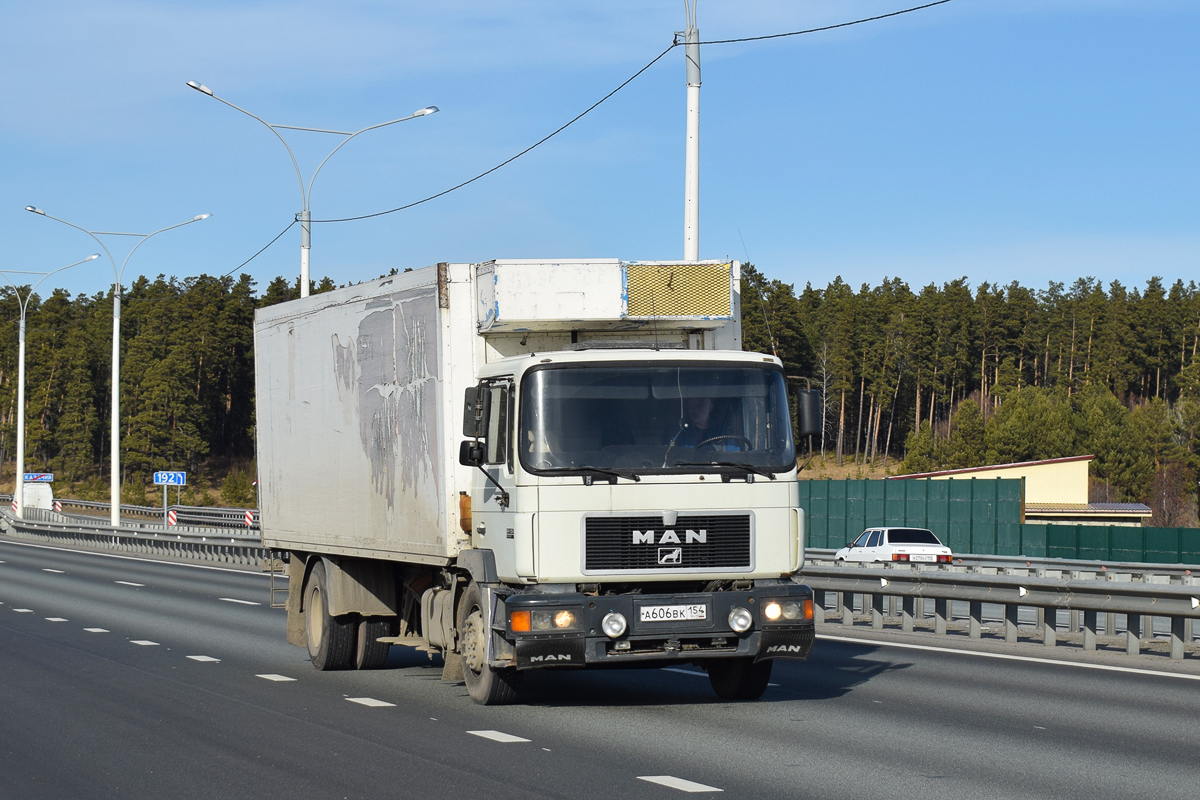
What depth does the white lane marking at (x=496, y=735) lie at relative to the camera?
9.91 m

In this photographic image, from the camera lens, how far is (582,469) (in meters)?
10.7

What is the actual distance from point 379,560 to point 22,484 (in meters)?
56.5

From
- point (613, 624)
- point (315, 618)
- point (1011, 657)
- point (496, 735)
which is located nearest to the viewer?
point (496, 735)

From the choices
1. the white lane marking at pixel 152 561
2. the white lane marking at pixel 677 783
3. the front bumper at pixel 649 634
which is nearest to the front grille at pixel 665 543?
the front bumper at pixel 649 634

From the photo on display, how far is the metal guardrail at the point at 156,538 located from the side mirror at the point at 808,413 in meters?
20.8

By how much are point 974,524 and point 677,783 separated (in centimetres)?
3876

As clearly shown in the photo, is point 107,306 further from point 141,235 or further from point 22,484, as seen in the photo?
point 141,235

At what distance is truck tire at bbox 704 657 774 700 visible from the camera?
11.8 m

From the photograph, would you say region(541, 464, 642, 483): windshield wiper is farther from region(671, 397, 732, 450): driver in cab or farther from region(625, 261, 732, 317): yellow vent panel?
region(625, 261, 732, 317): yellow vent panel

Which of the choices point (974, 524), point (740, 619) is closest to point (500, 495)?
point (740, 619)

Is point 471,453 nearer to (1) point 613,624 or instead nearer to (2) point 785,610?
(1) point 613,624

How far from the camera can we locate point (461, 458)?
35.9 ft

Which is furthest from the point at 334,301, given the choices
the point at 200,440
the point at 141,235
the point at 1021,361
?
the point at 1021,361

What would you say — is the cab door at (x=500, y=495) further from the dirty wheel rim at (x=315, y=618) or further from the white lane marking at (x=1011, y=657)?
the white lane marking at (x=1011, y=657)
